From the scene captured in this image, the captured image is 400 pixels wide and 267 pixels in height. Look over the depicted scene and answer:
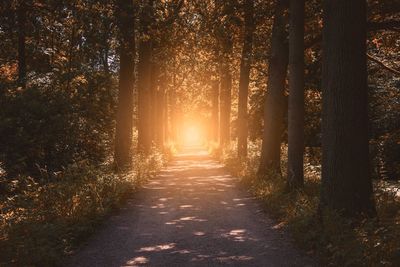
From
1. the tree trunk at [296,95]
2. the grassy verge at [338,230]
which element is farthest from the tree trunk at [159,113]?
the grassy verge at [338,230]

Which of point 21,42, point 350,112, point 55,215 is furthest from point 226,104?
point 350,112

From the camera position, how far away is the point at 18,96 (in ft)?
53.4

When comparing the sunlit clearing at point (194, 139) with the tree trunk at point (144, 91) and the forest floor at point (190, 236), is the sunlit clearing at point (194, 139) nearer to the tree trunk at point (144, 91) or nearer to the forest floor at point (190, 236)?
the tree trunk at point (144, 91)

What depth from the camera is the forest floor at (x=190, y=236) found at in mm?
7453

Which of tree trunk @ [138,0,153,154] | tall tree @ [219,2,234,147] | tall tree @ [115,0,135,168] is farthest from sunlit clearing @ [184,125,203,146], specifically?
tall tree @ [115,0,135,168]

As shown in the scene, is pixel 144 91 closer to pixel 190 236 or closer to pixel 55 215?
pixel 55 215

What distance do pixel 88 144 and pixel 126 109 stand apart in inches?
191

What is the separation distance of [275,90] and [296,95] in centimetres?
326

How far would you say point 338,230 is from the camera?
295 inches

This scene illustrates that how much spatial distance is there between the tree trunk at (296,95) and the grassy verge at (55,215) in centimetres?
491

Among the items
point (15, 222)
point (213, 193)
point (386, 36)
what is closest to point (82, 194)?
point (15, 222)

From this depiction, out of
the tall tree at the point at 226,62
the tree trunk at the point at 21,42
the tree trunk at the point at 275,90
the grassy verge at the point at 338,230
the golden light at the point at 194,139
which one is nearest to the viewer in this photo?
the grassy verge at the point at 338,230

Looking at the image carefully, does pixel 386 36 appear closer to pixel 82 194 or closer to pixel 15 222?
pixel 82 194

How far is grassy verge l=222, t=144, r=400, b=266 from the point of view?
20.8 ft
